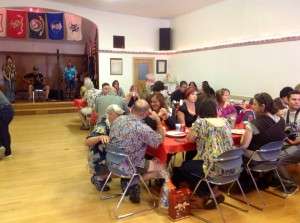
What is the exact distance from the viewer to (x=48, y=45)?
1197cm

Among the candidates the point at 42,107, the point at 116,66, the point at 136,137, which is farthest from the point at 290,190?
the point at 42,107

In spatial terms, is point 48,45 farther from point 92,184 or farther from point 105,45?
point 92,184

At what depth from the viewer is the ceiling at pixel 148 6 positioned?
7.94 meters

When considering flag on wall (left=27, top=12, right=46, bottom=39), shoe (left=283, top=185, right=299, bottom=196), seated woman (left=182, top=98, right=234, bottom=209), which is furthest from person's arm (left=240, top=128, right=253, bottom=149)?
flag on wall (left=27, top=12, right=46, bottom=39)

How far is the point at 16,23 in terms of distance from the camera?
9.03 metres

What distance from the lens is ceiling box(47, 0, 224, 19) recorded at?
794cm

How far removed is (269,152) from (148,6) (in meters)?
6.76

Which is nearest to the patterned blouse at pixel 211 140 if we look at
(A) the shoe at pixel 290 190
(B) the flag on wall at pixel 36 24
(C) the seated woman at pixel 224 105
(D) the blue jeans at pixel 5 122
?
(A) the shoe at pixel 290 190

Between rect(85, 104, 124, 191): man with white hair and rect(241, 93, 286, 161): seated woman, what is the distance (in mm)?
1396

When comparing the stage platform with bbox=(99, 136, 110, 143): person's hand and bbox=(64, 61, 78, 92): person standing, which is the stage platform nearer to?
bbox=(64, 61, 78, 92): person standing

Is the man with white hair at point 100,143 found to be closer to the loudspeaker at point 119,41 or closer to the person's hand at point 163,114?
the person's hand at point 163,114

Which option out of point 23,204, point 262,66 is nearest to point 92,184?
point 23,204

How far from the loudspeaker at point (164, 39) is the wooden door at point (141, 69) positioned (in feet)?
2.04

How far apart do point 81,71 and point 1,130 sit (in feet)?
26.9
